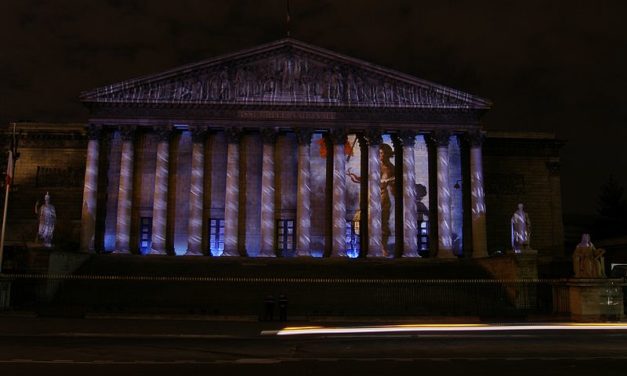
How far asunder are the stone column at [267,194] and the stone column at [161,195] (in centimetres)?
606

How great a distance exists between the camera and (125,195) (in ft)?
132

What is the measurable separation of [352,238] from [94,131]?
1772 centimetres

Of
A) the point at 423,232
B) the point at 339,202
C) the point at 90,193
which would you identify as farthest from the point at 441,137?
the point at 90,193

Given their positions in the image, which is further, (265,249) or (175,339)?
(265,249)

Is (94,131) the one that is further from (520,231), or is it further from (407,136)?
(520,231)

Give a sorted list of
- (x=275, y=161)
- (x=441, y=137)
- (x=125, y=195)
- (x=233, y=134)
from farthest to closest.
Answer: (x=275, y=161) < (x=441, y=137) < (x=233, y=134) < (x=125, y=195)

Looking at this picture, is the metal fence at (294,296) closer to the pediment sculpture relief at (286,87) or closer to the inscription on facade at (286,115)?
the inscription on facade at (286,115)

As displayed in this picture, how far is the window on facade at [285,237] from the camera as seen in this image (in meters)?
41.5

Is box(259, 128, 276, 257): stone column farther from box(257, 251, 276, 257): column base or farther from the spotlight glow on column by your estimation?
the spotlight glow on column

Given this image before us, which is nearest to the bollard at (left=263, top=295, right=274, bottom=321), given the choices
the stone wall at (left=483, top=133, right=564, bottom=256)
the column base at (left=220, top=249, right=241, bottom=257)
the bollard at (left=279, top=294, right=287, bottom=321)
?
the bollard at (left=279, top=294, right=287, bottom=321)

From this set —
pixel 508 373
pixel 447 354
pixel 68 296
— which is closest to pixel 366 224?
pixel 68 296

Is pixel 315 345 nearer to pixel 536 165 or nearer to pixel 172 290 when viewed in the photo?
pixel 172 290

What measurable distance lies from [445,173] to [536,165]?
890 cm

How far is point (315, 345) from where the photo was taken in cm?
1567
